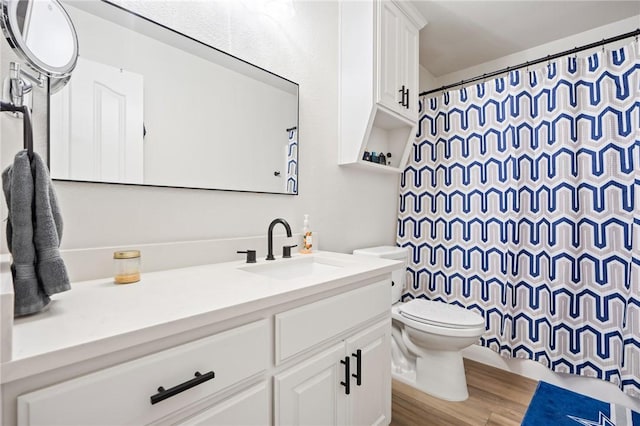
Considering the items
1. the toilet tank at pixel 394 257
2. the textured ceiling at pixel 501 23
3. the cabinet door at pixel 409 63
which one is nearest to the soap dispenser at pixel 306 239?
the toilet tank at pixel 394 257

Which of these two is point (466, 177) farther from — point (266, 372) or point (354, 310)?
point (266, 372)

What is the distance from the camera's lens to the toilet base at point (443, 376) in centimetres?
176

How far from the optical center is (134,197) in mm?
1118

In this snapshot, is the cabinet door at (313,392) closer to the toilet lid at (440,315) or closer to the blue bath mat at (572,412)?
the toilet lid at (440,315)

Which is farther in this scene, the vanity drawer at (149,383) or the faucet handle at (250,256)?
the faucet handle at (250,256)

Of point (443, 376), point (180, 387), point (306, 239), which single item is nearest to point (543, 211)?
point (443, 376)

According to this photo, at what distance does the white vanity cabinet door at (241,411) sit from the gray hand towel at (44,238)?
0.43 metres

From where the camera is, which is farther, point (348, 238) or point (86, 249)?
point (348, 238)

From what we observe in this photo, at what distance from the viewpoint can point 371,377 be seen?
127cm

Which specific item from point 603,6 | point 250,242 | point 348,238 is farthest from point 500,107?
point 250,242

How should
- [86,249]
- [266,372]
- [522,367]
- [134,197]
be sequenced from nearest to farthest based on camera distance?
1. [266,372]
2. [86,249]
3. [134,197]
4. [522,367]

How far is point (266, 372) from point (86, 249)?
714 millimetres

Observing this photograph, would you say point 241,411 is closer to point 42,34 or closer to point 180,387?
point 180,387

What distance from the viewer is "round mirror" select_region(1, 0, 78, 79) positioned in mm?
755
